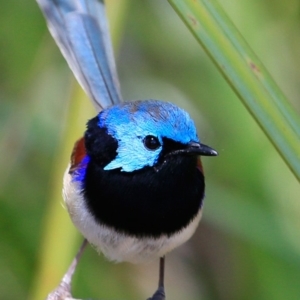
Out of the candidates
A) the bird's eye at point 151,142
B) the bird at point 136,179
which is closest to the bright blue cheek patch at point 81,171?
the bird at point 136,179

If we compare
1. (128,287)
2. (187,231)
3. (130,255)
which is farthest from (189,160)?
(128,287)

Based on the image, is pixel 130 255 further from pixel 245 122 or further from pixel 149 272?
pixel 149 272

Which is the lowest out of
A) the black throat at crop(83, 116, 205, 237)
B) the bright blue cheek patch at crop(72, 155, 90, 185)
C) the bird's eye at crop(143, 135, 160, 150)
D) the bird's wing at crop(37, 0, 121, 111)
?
the black throat at crop(83, 116, 205, 237)

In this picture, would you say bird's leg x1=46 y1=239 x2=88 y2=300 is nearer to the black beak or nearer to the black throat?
the black throat

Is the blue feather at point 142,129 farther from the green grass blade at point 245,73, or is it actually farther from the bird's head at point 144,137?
the green grass blade at point 245,73

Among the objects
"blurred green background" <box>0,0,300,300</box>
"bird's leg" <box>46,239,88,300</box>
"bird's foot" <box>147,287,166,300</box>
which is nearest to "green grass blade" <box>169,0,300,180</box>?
"blurred green background" <box>0,0,300,300</box>

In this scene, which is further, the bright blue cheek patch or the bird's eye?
the bright blue cheek patch
